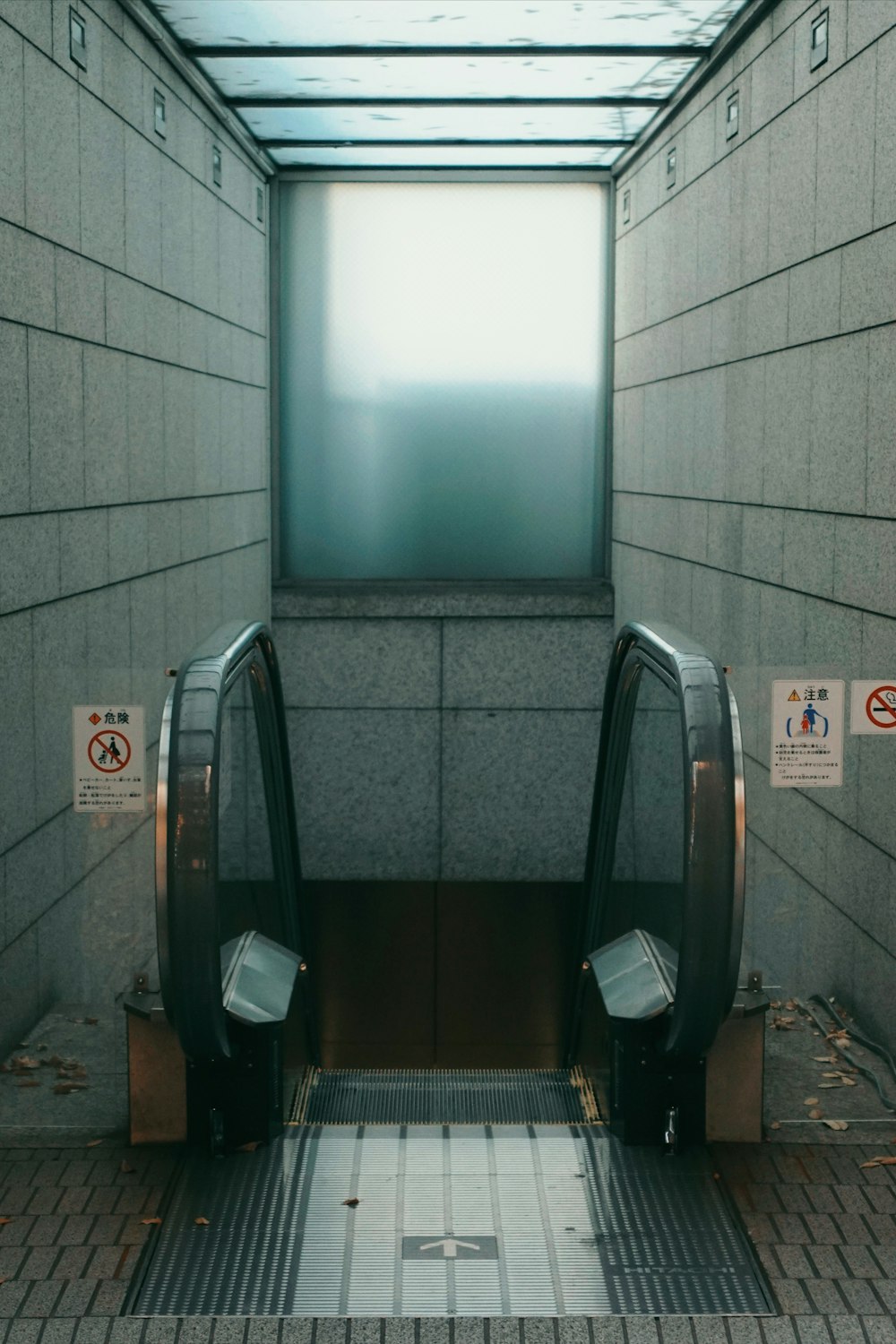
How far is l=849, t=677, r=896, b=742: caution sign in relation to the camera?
4.61 metres

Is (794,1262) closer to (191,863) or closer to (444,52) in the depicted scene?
(191,863)

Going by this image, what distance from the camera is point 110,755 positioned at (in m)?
4.31

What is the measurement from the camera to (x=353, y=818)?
1023 cm

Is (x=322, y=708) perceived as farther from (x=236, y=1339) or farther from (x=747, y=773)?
(x=236, y=1339)

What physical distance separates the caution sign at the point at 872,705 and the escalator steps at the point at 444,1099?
4.93ft

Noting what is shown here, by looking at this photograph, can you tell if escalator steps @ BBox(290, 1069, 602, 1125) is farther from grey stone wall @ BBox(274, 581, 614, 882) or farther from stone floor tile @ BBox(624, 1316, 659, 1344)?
grey stone wall @ BBox(274, 581, 614, 882)

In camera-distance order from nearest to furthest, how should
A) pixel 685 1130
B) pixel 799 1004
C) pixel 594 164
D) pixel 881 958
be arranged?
pixel 685 1130
pixel 881 958
pixel 799 1004
pixel 594 164

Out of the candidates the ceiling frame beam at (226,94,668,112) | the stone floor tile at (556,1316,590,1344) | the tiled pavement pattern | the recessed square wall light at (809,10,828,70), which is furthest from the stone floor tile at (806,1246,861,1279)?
the ceiling frame beam at (226,94,668,112)

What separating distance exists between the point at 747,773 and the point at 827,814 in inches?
48.8

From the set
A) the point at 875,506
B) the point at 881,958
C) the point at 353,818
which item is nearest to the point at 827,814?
the point at 881,958

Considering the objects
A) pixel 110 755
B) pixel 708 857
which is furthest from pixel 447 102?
pixel 708 857

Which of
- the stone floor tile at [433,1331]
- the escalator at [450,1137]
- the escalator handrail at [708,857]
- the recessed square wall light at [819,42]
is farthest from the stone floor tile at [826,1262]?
the recessed square wall light at [819,42]

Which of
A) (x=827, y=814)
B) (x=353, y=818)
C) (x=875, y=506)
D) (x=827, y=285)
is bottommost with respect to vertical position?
(x=353, y=818)

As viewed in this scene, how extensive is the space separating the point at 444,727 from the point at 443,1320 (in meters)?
7.18
